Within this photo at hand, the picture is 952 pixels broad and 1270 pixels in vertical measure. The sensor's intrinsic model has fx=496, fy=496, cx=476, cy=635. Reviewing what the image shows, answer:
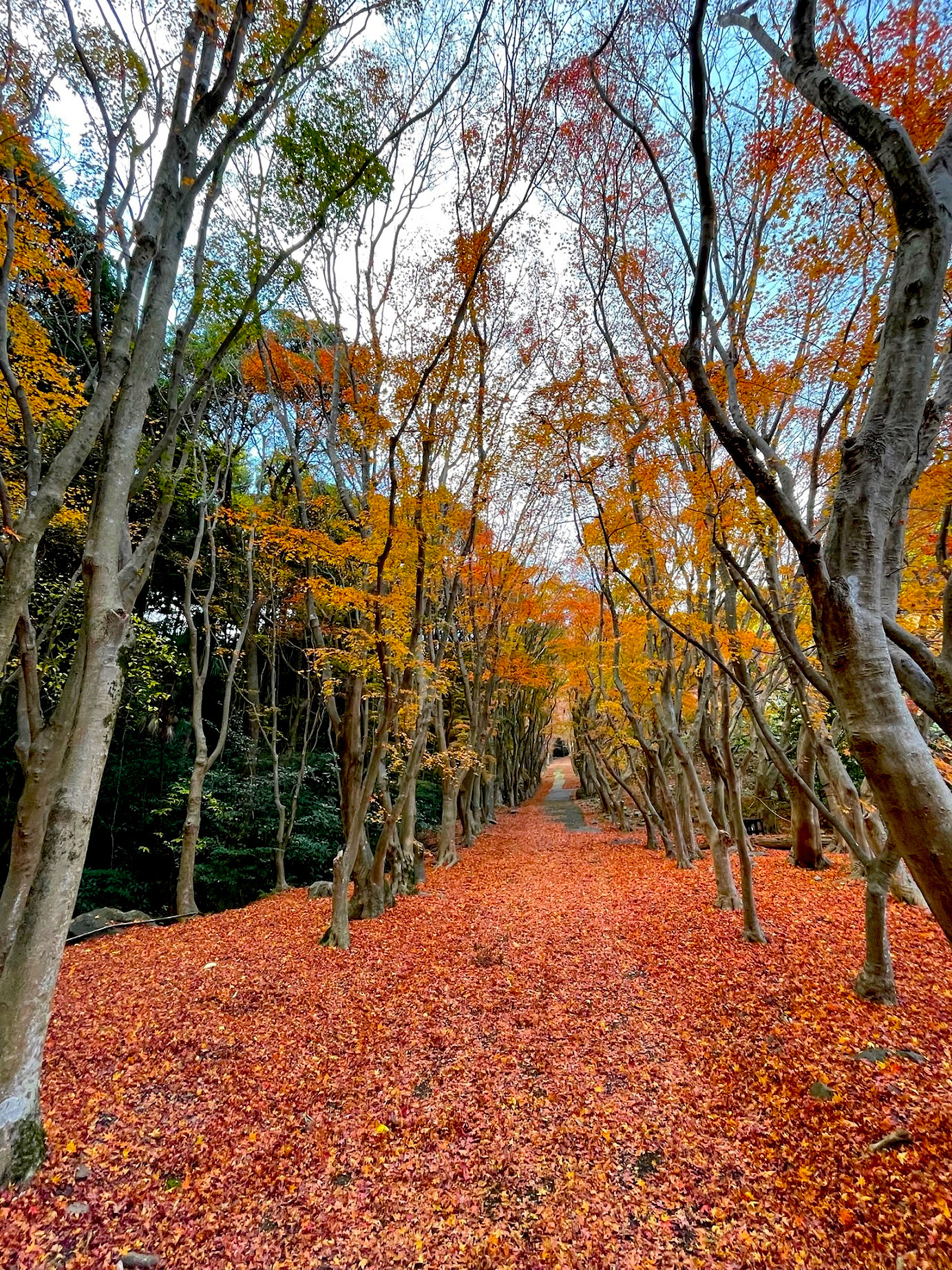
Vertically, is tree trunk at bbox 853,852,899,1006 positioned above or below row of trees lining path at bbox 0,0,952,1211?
below

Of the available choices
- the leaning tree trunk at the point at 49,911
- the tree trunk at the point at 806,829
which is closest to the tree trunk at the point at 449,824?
the tree trunk at the point at 806,829

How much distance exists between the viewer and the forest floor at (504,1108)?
2.49 m

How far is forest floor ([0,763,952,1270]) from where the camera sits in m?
2.49

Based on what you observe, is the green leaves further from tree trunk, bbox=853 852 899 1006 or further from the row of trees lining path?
tree trunk, bbox=853 852 899 1006

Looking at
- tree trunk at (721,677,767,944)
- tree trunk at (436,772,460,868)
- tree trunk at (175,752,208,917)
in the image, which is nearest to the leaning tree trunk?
tree trunk at (721,677,767,944)

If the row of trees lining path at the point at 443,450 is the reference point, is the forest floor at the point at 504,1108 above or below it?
below

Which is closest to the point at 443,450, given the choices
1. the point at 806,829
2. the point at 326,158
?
the point at 326,158

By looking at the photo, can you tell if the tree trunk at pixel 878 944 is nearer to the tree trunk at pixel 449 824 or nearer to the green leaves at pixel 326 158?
the green leaves at pixel 326 158

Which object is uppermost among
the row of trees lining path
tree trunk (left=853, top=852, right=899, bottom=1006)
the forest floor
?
the row of trees lining path

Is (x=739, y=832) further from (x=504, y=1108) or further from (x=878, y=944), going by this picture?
(x=504, y=1108)

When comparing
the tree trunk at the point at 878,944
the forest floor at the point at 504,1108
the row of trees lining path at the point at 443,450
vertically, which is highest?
the row of trees lining path at the point at 443,450

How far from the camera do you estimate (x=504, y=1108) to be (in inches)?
139

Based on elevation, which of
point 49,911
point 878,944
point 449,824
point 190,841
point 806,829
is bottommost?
point 449,824

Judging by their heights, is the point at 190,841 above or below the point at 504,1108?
above
